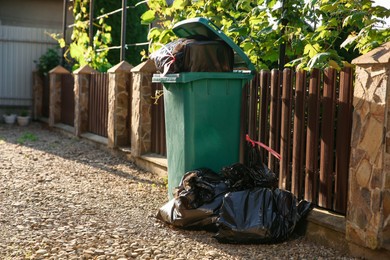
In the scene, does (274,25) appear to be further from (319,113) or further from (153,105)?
(153,105)

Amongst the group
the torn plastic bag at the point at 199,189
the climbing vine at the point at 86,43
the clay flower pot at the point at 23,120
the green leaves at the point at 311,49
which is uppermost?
the climbing vine at the point at 86,43

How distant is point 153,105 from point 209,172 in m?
3.46

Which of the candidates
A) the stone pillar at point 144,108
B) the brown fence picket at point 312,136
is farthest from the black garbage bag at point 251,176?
the stone pillar at point 144,108

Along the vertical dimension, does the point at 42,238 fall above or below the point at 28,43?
below

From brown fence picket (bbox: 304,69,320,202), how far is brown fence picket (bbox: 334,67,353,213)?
30 cm

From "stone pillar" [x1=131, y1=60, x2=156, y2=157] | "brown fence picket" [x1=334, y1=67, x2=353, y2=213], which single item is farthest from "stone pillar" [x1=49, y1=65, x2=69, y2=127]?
"brown fence picket" [x1=334, y1=67, x2=353, y2=213]

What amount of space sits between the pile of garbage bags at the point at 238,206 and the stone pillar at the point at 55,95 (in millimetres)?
8726

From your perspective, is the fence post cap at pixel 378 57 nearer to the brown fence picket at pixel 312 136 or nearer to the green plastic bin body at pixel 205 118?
the brown fence picket at pixel 312 136

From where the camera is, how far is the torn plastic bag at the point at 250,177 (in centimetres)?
506

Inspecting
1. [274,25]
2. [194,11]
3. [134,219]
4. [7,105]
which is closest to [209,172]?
[134,219]

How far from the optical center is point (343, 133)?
4863mm

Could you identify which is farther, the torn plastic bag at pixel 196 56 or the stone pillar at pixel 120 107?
the stone pillar at pixel 120 107

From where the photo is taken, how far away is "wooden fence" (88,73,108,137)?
1071cm

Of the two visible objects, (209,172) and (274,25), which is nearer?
(209,172)
